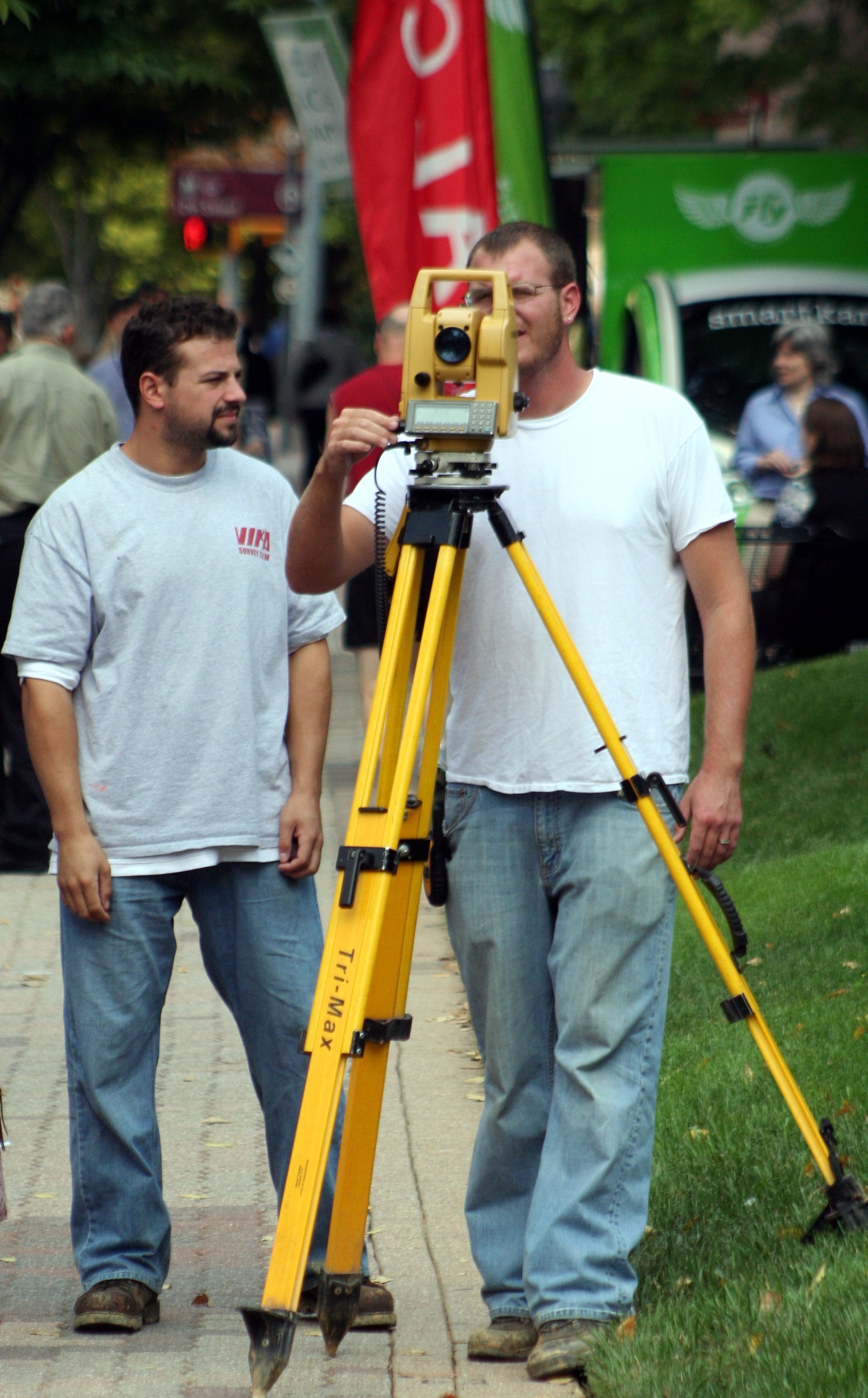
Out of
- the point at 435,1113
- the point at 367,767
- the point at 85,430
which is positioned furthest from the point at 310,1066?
the point at 85,430

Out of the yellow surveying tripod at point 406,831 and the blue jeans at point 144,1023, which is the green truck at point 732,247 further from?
the yellow surveying tripod at point 406,831

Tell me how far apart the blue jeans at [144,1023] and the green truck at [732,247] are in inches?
413

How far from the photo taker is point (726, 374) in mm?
14266

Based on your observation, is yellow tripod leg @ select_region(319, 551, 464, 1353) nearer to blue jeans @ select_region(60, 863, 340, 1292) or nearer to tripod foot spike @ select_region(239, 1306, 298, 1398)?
tripod foot spike @ select_region(239, 1306, 298, 1398)

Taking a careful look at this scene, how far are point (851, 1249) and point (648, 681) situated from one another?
1.14m

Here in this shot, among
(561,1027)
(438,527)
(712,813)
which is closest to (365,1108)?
(561,1027)

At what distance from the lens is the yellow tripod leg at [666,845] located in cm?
358

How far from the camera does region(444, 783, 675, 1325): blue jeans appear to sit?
380cm

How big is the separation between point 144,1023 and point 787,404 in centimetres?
864

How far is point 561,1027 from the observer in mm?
3857

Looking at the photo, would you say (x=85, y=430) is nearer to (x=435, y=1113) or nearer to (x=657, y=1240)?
(x=435, y=1113)

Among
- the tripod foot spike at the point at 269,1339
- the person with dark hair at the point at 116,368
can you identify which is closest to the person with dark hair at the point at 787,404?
the person with dark hair at the point at 116,368

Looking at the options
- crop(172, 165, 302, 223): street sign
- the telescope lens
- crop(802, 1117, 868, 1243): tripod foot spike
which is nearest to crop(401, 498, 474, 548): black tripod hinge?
the telescope lens

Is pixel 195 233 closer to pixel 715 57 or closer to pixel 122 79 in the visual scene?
pixel 715 57
